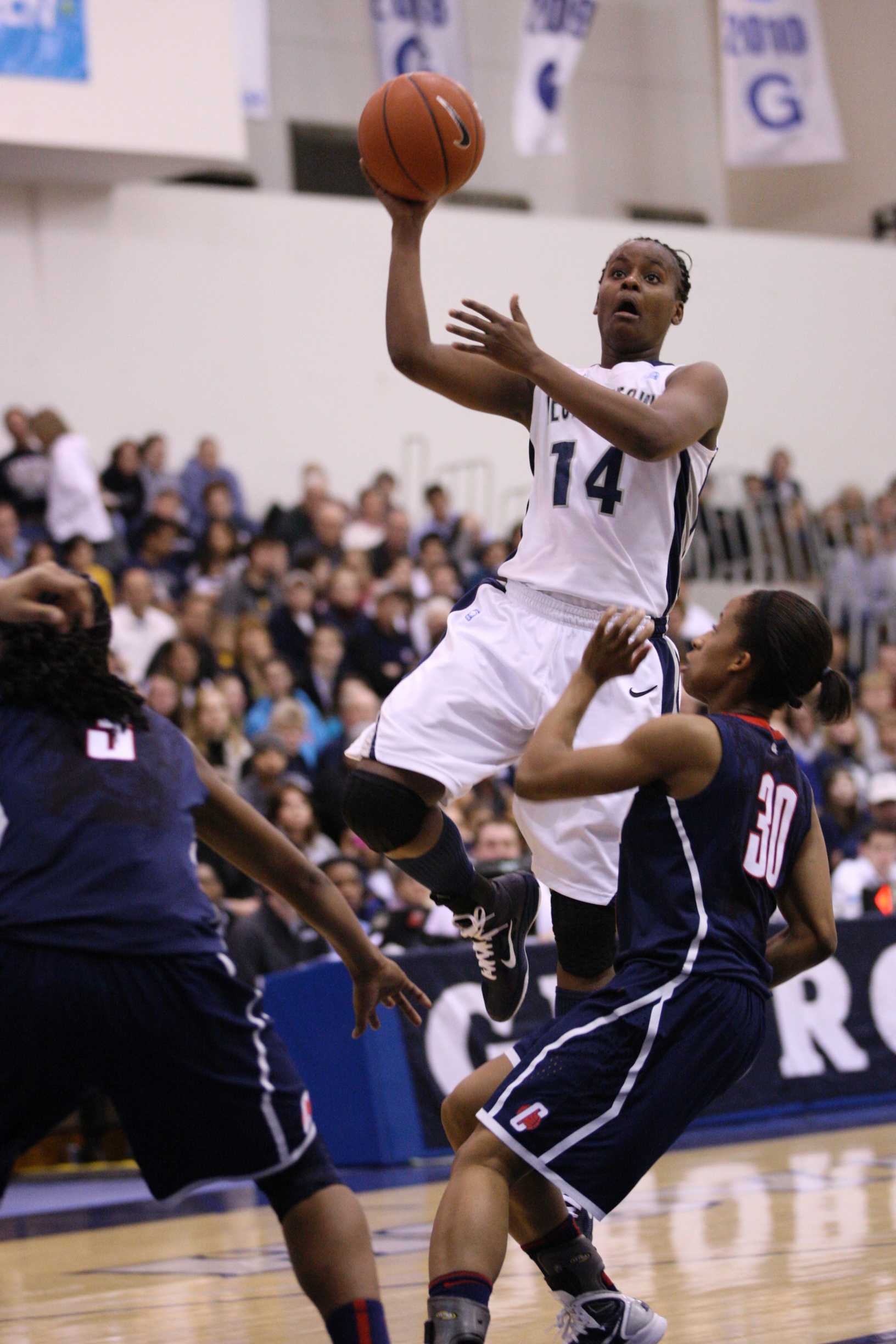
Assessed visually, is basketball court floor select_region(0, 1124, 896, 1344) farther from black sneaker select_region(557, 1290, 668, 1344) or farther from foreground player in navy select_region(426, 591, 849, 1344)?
foreground player in navy select_region(426, 591, 849, 1344)

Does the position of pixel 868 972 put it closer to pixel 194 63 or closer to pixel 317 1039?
pixel 317 1039

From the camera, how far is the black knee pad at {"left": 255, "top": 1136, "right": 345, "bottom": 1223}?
3.43 m

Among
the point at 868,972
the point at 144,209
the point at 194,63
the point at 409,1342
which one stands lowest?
the point at 868,972

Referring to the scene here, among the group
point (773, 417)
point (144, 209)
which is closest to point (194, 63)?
point (144, 209)

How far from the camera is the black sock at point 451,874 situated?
443cm

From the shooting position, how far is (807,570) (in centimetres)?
1730

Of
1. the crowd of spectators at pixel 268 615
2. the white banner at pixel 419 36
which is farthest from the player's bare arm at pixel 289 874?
the white banner at pixel 419 36

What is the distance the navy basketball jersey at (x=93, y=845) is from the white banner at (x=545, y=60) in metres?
14.6

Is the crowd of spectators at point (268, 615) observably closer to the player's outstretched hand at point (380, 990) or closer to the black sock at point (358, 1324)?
the player's outstretched hand at point (380, 990)

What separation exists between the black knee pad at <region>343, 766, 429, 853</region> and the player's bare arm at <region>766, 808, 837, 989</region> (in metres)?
0.88

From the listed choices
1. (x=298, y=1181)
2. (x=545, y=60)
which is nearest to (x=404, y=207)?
(x=298, y=1181)

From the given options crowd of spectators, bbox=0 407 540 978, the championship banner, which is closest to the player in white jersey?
crowd of spectators, bbox=0 407 540 978

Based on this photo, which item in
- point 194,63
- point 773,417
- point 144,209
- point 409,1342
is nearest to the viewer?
point 409,1342

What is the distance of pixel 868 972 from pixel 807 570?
8.66 meters
